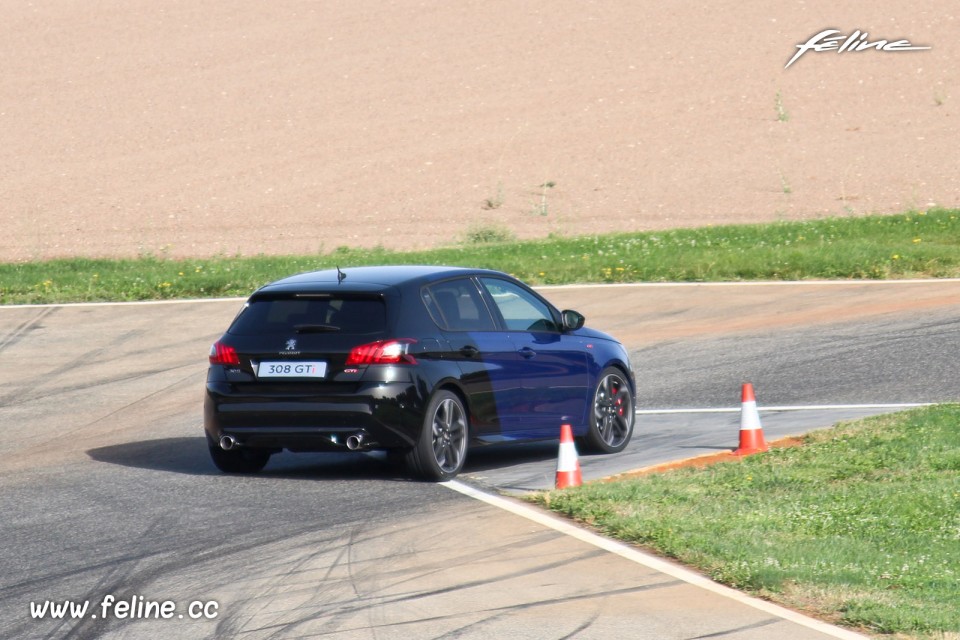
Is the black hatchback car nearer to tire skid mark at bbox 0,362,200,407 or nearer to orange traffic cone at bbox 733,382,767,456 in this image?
orange traffic cone at bbox 733,382,767,456

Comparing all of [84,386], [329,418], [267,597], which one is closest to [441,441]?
[329,418]

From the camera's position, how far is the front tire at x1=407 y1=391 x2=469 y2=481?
437 inches

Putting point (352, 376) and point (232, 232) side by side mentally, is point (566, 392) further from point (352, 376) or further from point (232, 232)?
point (232, 232)

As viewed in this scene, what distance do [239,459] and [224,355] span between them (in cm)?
93

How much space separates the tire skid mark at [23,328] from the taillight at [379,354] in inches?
422

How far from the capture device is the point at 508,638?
6945mm

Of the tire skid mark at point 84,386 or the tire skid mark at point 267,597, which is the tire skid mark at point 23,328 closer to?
the tire skid mark at point 84,386

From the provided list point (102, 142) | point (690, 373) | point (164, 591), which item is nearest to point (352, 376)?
point (164, 591)

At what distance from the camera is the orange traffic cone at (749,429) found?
39.3 ft

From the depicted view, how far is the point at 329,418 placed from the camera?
1105cm

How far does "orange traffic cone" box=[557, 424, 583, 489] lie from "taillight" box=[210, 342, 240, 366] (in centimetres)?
249

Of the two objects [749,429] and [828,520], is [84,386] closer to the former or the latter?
[749,429]

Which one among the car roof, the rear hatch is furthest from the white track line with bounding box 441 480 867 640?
the car roof

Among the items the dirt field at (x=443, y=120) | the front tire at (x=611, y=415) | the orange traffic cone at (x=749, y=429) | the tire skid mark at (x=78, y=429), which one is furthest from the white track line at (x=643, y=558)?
the dirt field at (x=443, y=120)
